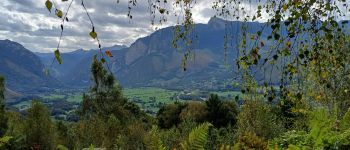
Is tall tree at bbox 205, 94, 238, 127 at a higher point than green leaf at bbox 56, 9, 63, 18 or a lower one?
lower

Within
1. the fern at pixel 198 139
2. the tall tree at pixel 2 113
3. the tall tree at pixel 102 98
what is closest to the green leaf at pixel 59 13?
the fern at pixel 198 139

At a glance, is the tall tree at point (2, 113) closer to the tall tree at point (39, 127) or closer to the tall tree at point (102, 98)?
the tall tree at point (39, 127)

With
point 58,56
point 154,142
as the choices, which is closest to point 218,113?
point 154,142

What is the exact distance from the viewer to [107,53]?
140 inches

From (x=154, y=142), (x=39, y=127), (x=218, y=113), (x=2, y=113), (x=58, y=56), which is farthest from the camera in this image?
(x=218, y=113)

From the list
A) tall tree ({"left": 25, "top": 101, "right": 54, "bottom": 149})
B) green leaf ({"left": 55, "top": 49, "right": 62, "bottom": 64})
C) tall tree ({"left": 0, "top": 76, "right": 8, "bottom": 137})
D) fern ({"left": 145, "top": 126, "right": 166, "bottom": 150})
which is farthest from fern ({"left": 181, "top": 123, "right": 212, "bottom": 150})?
tall tree ({"left": 25, "top": 101, "right": 54, "bottom": 149})

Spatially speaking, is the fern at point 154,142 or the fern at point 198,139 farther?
the fern at point 154,142

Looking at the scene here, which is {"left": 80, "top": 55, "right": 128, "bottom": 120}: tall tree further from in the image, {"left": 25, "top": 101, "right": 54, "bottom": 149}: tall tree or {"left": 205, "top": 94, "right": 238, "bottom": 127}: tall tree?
{"left": 25, "top": 101, "right": 54, "bottom": 149}: tall tree

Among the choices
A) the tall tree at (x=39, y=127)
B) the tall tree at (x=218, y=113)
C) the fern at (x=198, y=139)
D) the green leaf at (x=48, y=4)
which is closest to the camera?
the green leaf at (x=48, y=4)

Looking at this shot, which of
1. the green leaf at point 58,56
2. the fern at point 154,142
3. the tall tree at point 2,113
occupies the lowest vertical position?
the tall tree at point 2,113

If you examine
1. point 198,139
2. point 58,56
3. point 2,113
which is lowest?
point 2,113

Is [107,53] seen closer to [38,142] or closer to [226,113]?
[38,142]

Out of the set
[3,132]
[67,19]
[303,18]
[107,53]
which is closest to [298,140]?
[303,18]

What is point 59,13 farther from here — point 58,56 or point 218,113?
point 218,113
